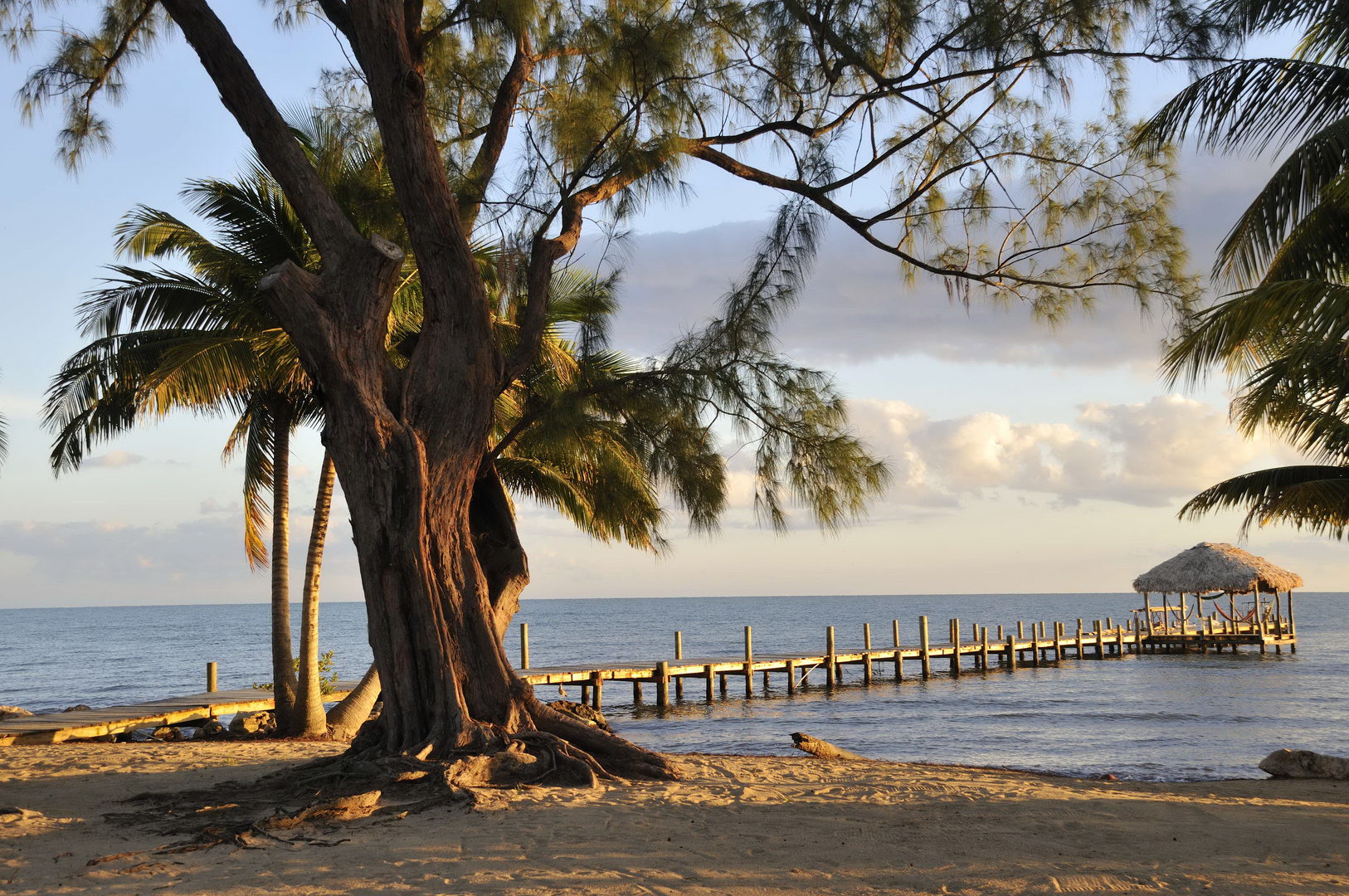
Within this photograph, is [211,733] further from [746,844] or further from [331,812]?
[746,844]

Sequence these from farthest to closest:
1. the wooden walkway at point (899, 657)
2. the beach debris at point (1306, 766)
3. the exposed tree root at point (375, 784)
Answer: the wooden walkway at point (899, 657)
the beach debris at point (1306, 766)
the exposed tree root at point (375, 784)

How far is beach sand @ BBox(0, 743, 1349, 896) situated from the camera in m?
4.88

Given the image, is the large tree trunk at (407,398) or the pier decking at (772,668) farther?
the pier decking at (772,668)

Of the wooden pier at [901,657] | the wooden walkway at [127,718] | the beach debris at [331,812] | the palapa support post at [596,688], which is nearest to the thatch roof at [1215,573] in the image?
the wooden pier at [901,657]

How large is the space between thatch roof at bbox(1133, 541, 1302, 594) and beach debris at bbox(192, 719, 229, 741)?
1191 inches

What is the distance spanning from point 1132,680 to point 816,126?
25403mm

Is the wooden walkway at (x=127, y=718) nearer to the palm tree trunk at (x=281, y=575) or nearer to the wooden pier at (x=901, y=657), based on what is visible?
the palm tree trunk at (x=281, y=575)

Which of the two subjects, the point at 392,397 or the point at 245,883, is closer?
the point at 245,883

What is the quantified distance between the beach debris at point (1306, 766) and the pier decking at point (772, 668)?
44.5 feet

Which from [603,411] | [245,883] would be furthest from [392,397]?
[245,883]

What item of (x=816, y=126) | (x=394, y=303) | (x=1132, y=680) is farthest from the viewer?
(x=1132, y=680)

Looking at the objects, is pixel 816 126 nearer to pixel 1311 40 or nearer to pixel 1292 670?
pixel 1311 40

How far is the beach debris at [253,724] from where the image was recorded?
1309 cm

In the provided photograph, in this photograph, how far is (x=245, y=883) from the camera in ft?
15.7
